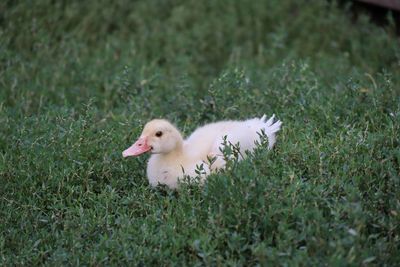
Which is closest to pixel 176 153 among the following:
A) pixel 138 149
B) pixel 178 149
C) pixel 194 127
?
pixel 178 149

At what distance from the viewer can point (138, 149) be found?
199 inches

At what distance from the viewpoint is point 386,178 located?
4680mm

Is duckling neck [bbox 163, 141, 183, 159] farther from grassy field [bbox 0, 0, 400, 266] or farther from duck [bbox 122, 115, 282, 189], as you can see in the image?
grassy field [bbox 0, 0, 400, 266]

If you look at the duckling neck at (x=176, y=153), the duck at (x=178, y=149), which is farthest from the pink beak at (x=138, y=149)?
the duckling neck at (x=176, y=153)

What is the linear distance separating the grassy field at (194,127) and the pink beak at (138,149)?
0.72ft

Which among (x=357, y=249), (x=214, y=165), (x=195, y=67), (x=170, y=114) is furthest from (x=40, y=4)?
(x=357, y=249)

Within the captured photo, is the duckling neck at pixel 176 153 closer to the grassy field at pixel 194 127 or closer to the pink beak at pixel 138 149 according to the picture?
the pink beak at pixel 138 149

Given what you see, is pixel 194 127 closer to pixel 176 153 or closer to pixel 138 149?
pixel 176 153

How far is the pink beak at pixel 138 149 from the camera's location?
16.6 ft

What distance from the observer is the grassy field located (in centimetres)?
420

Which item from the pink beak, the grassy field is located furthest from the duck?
the grassy field

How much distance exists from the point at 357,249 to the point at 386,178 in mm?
892

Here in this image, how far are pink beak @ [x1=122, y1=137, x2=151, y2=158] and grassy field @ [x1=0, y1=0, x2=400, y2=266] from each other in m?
0.22

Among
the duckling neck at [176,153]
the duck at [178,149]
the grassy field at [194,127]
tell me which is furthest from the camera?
the duckling neck at [176,153]
